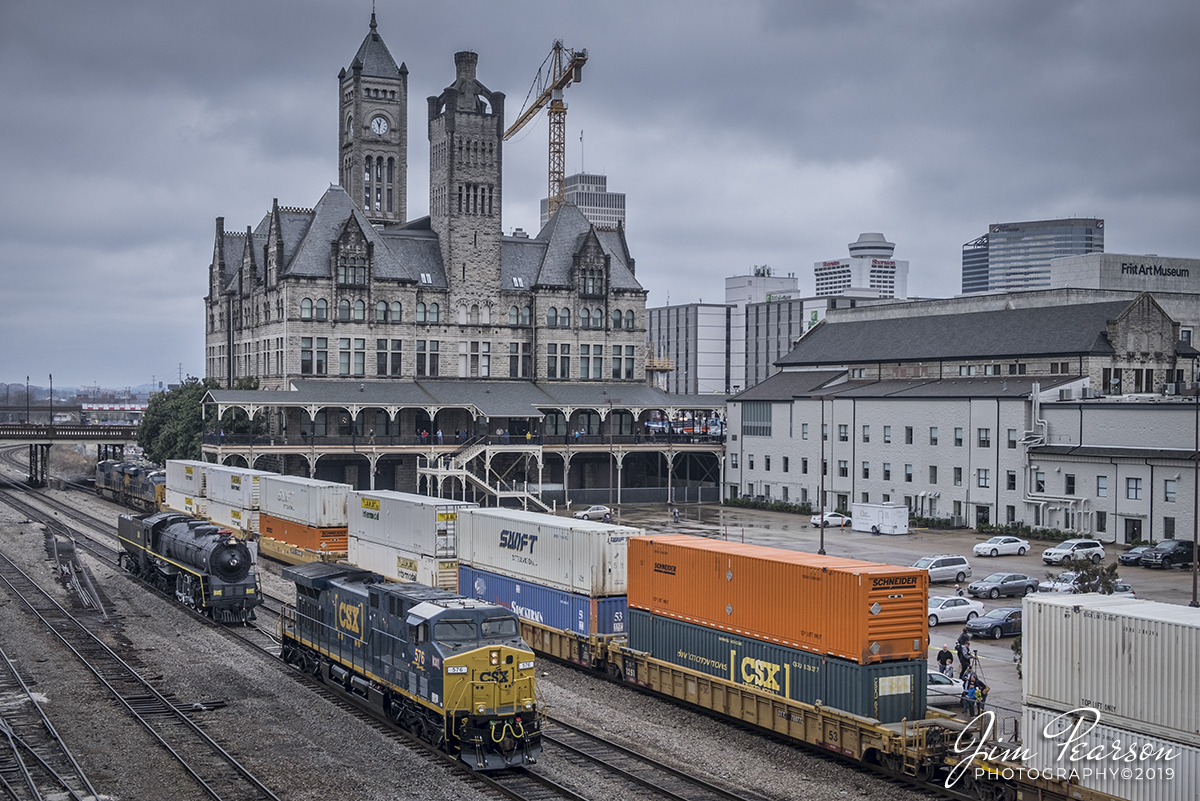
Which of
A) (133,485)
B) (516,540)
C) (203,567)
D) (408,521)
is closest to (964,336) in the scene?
(408,521)

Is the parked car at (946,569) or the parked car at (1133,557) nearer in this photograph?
the parked car at (946,569)

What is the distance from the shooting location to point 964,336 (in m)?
81.9

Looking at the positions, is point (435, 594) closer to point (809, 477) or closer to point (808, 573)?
point (808, 573)

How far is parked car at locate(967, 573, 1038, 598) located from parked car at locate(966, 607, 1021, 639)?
7.49 metres

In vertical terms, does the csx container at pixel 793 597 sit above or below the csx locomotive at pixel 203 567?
above

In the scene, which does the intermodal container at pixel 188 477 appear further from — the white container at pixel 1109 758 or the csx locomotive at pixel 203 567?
the white container at pixel 1109 758

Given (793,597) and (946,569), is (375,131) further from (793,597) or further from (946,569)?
(793,597)

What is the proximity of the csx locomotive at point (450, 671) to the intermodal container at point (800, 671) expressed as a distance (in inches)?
214

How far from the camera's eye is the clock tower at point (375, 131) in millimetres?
107438

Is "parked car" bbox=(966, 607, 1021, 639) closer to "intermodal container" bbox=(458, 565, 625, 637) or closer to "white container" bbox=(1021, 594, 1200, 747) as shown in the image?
"intermodal container" bbox=(458, 565, 625, 637)

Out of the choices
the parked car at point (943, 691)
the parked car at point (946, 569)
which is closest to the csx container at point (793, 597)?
the parked car at point (943, 691)

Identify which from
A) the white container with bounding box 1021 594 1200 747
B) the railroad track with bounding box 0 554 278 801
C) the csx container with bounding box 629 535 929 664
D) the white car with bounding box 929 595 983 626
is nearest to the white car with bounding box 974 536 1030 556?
the white car with bounding box 929 595 983 626

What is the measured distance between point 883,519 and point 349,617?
48.7 meters

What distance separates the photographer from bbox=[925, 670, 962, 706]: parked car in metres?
29.9
